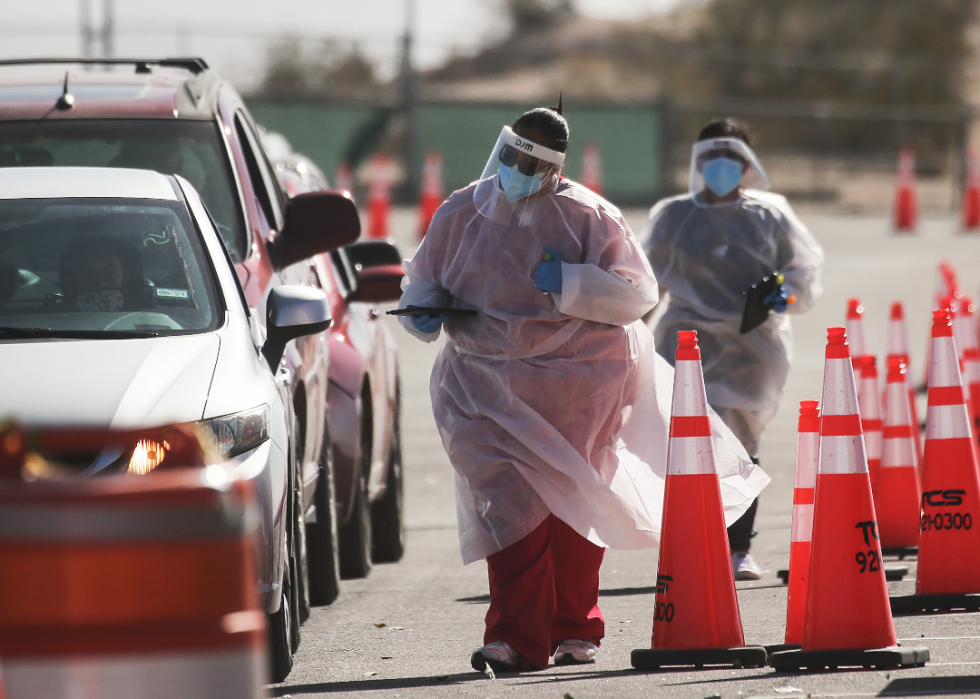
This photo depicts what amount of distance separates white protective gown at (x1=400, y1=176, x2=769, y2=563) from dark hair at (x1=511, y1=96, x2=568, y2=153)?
6.0 inches

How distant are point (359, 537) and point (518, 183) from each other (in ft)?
8.11

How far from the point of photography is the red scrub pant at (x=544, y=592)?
5512 mm

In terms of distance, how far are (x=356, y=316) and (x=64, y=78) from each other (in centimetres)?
166

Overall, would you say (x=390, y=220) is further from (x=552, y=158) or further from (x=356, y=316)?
(x=552, y=158)

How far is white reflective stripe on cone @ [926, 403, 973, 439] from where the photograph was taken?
6.30 metres

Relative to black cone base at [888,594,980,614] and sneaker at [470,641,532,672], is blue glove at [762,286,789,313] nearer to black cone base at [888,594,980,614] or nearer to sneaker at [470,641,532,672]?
black cone base at [888,594,980,614]

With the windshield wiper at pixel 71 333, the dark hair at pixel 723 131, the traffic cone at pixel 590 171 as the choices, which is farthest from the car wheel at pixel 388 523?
the traffic cone at pixel 590 171

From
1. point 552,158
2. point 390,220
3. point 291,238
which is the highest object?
point 552,158

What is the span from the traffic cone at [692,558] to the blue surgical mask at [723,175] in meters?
2.71

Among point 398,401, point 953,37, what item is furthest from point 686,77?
point 398,401

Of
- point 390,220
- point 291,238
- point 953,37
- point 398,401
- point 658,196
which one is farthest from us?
point 953,37

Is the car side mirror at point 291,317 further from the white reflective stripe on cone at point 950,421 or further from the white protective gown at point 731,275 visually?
the white protective gown at point 731,275

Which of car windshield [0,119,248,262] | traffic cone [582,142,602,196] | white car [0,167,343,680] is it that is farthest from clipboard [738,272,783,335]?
traffic cone [582,142,602,196]

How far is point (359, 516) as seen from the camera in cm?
752
